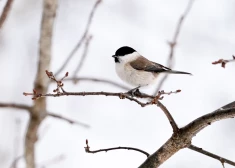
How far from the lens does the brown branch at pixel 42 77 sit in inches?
73.9

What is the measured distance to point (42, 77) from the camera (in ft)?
6.58

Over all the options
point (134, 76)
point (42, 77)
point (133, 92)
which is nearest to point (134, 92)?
point (133, 92)

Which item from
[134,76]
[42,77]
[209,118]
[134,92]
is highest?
[42,77]

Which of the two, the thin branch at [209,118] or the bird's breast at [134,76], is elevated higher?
the bird's breast at [134,76]

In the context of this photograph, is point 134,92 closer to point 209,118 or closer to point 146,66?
point 146,66

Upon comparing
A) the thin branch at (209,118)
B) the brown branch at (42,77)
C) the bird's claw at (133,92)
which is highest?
the brown branch at (42,77)

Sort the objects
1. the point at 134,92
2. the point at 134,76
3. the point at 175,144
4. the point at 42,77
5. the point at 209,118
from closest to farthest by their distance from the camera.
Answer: the point at 209,118 → the point at 175,144 → the point at 134,92 → the point at 134,76 → the point at 42,77

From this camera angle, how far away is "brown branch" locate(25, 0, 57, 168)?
1.88m

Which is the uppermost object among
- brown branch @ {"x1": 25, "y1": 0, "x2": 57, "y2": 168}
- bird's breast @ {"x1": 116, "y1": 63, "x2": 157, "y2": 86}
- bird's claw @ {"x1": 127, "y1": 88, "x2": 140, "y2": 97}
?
brown branch @ {"x1": 25, "y1": 0, "x2": 57, "y2": 168}

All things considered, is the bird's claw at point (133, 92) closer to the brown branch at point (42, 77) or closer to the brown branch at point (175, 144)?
the brown branch at point (175, 144)

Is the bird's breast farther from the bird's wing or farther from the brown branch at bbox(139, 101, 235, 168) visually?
the brown branch at bbox(139, 101, 235, 168)

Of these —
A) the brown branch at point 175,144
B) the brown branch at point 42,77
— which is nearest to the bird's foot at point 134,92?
the brown branch at point 175,144

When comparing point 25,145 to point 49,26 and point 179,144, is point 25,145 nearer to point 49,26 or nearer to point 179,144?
point 49,26

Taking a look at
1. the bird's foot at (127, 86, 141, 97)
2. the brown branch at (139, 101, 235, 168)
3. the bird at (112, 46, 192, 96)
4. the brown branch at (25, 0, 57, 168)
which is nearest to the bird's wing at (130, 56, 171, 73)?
the bird at (112, 46, 192, 96)
